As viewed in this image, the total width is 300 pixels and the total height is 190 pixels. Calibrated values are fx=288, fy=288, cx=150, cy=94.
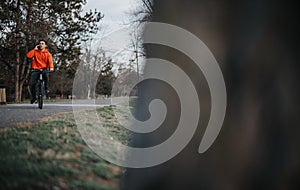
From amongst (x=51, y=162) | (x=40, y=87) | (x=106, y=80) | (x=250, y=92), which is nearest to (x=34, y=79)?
(x=40, y=87)

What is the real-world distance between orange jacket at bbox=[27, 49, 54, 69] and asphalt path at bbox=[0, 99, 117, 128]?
7cm

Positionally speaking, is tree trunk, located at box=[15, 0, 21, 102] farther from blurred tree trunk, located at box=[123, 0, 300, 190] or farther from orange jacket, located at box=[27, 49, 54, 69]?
blurred tree trunk, located at box=[123, 0, 300, 190]

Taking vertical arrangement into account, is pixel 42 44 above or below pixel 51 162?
above

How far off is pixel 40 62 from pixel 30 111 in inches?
3.8

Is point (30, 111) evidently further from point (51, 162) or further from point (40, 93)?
point (51, 162)

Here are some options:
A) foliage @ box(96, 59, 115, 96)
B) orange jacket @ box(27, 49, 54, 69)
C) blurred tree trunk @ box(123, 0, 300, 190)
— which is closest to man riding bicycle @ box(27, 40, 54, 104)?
orange jacket @ box(27, 49, 54, 69)

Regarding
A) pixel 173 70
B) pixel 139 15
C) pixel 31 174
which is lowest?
pixel 31 174

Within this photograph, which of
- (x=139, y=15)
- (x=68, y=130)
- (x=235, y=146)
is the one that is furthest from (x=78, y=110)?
(x=235, y=146)

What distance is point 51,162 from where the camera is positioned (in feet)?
1.05

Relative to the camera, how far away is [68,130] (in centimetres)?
43

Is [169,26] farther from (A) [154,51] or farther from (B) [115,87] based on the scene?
(B) [115,87]

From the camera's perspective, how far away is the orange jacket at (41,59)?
552 millimetres

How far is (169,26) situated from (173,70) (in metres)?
0.04

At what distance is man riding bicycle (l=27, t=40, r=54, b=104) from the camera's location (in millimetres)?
550
